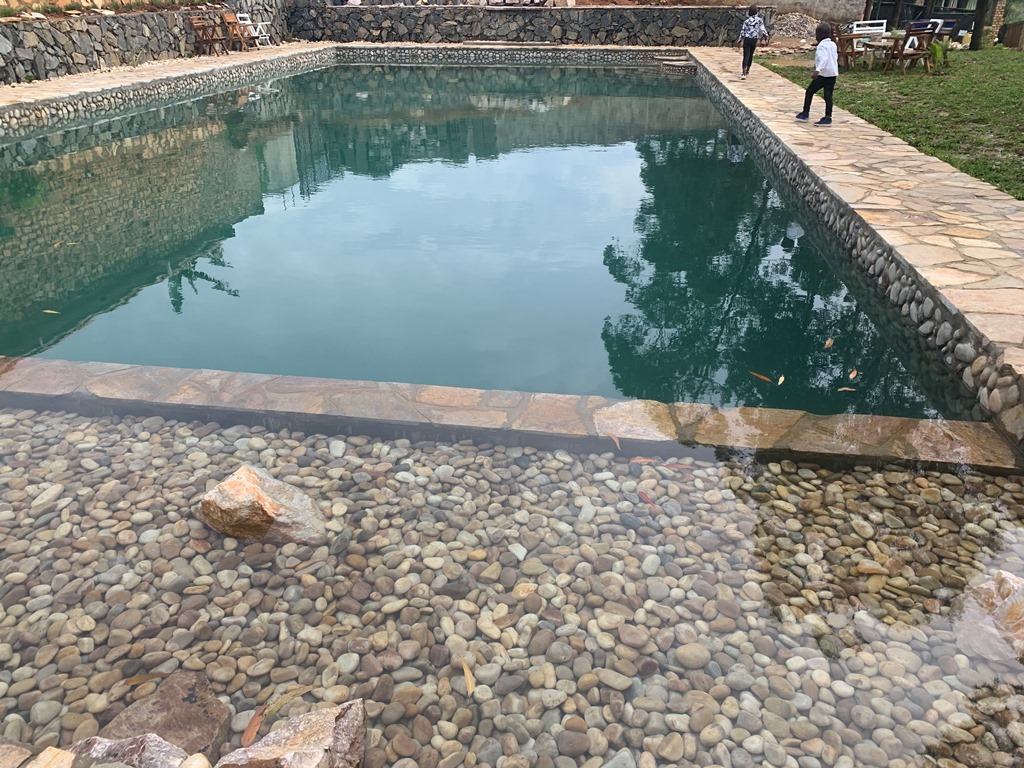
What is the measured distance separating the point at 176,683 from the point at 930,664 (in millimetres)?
2357

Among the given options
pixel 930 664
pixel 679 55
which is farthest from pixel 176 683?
pixel 679 55

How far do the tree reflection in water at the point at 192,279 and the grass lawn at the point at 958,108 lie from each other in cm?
647

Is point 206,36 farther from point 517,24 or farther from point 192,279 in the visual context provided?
point 192,279

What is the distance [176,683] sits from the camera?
2.26 meters

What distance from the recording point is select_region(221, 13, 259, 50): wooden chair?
17.6 metres

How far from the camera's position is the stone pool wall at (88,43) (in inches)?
479

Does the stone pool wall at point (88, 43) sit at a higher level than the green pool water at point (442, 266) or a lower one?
higher

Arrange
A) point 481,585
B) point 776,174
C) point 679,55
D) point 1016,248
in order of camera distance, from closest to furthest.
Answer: point 481,585 < point 1016,248 < point 776,174 < point 679,55

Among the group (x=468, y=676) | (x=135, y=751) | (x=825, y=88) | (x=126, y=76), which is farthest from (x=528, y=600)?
(x=126, y=76)

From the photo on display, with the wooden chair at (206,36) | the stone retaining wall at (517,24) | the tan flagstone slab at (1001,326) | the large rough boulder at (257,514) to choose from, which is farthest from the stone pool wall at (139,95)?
the tan flagstone slab at (1001,326)

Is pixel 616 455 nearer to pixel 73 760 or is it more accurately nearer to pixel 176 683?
pixel 176 683

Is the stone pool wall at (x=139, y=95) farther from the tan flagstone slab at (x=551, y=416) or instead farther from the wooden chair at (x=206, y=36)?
the tan flagstone slab at (x=551, y=416)

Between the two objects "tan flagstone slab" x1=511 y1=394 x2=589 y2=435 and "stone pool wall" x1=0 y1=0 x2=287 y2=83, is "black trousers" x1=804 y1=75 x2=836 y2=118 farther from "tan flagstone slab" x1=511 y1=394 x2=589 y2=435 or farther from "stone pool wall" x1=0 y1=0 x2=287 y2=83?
"stone pool wall" x1=0 y1=0 x2=287 y2=83

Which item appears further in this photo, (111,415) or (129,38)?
(129,38)
